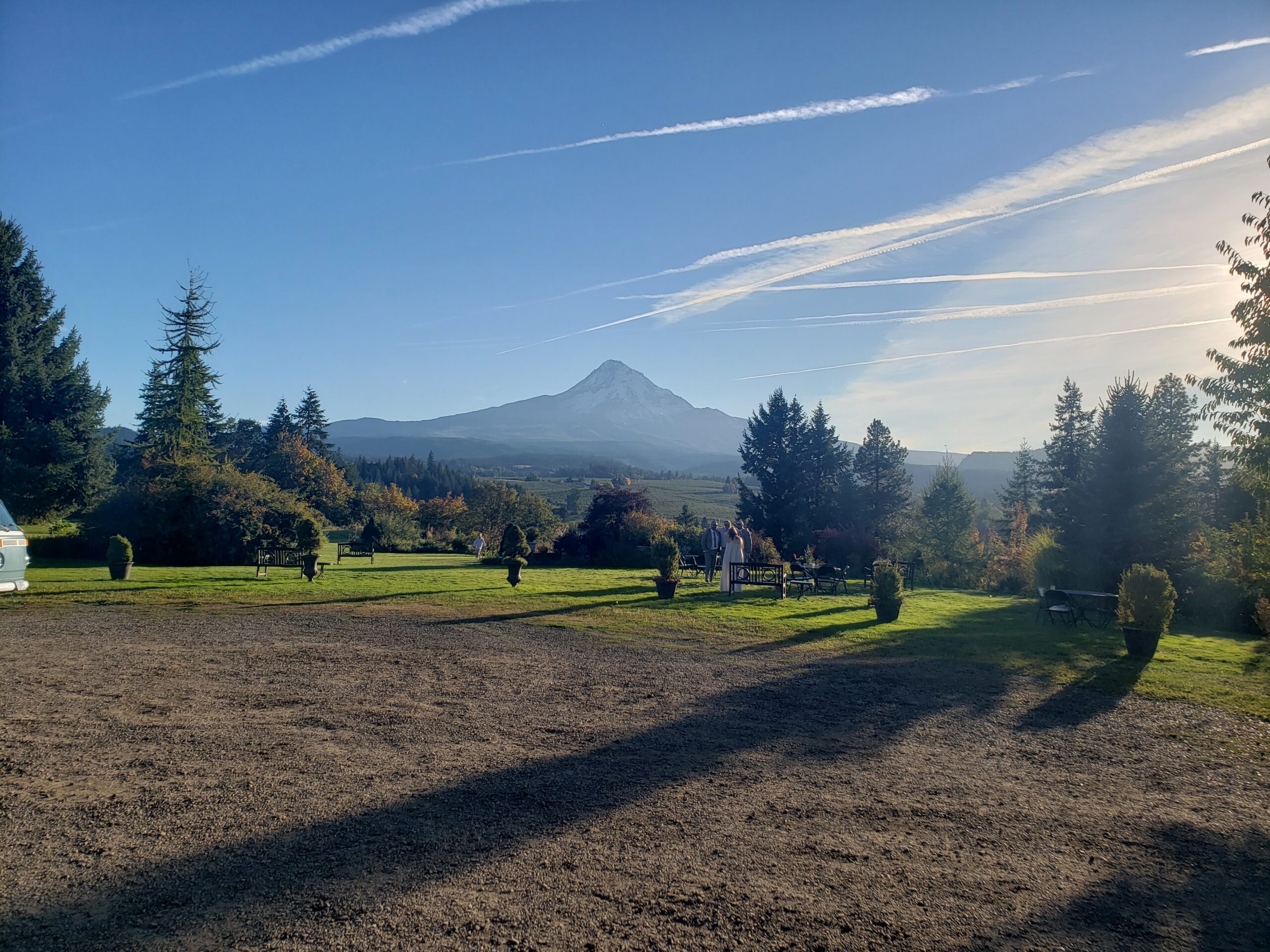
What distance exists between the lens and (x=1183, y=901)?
398 cm

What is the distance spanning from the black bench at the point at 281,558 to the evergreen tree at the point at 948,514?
32.9 meters

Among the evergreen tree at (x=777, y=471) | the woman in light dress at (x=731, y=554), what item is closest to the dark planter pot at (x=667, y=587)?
the woman in light dress at (x=731, y=554)

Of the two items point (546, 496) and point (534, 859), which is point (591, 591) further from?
point (546, 496)

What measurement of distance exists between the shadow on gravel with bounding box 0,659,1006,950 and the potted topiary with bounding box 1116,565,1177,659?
187 inches

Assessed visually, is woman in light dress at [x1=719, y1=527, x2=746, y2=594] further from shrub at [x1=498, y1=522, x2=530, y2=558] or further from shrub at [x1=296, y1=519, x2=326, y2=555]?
shrub at [x1=296, y1=519, x2=326, y2=555]

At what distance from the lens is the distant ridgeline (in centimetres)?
11238

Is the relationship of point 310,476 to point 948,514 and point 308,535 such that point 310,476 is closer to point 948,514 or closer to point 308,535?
point 308,535

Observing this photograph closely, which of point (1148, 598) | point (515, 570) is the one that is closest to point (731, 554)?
point (515, 570)

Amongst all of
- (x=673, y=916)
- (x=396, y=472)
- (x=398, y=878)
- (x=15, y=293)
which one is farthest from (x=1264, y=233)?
(x=396, y=472)

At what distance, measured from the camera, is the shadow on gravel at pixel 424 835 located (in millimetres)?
3516

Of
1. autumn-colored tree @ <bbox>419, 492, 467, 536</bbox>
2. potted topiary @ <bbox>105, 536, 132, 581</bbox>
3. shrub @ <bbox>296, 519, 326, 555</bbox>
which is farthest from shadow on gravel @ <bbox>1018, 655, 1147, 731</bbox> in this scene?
autumn-colored tree @ <bbox>419, 492, 467, 536</bbox>

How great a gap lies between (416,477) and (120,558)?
104m

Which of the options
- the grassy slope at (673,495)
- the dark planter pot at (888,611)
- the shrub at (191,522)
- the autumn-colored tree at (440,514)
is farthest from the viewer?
the grassy slope at (673,495)

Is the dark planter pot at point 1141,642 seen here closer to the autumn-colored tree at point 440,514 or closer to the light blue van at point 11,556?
the light blue van at point 11,556
